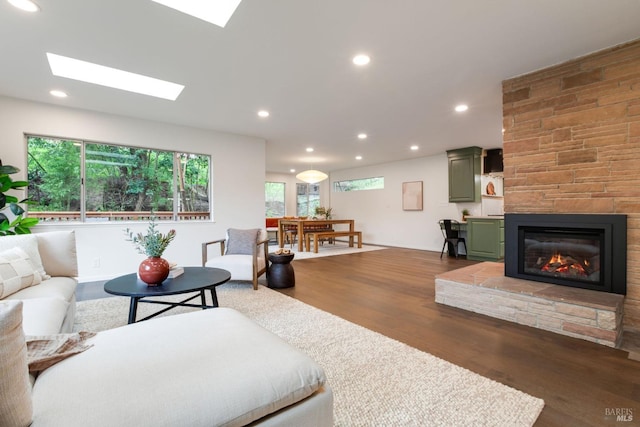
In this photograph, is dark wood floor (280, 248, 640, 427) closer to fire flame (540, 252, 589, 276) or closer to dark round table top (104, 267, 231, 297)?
fire flame (540, 252, 589, 276)

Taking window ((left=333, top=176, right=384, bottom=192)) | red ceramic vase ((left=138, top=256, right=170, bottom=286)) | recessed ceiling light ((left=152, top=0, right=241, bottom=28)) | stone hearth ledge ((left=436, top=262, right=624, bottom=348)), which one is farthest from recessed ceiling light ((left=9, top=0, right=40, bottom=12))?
window ((left=333, top=176, right=384, bottom=192))

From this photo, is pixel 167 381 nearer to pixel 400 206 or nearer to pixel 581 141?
pixel 581 141

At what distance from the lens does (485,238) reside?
585cm

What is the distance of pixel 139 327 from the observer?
1.29 m

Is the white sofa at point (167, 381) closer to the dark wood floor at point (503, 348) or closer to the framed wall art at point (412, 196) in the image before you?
the dark wood floor at point (503, 348)

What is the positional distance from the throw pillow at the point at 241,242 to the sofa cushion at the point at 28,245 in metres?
2.03

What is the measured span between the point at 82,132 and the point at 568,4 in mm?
5554

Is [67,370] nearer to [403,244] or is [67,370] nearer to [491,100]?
[491,100]

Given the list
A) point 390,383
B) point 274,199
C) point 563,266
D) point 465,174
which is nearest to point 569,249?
point 563,266

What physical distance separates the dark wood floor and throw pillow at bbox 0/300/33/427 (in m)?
1.95

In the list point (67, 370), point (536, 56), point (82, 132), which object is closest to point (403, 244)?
point (536, 56)

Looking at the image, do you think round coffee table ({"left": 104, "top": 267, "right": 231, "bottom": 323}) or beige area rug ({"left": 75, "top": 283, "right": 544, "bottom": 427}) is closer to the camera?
beige area rug ({"left": 75, "top": 283, "right": 544, "bottom": 427})

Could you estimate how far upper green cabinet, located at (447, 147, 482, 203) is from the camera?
637 centimetres

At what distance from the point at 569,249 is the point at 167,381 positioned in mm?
3408
